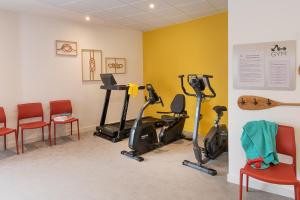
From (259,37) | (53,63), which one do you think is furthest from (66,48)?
(259,37)

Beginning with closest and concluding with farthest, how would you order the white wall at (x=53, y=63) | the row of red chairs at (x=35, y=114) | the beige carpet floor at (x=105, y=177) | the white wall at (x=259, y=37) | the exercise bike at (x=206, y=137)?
the white wall at (x=259, y=37) → the beige carpet floor at (x=105, y=177) → the exercise bike at (x=206, y=137) → the row of red chairs at (x=35, y=114) → the white wall at (x=53, y=63)

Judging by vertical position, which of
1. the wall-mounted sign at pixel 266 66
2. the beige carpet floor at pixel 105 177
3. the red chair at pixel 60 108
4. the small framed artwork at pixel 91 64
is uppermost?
the small framed artwork at pixel 91 64

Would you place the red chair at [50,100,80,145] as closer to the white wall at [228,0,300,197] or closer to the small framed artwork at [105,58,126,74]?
the small framed artwork at [105,58,126,74]

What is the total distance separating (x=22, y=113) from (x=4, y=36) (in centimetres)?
146

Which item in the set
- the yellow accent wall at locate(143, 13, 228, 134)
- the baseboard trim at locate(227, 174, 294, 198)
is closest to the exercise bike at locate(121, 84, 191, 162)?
the yellow accent wall at locate(143, 13, 228, 134)

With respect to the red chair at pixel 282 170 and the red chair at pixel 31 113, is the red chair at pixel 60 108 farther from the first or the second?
the red chair at pixel 282 170

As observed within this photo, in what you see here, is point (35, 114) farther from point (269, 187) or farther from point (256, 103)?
point (269, 187)

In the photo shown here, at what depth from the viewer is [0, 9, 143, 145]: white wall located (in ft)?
14.4

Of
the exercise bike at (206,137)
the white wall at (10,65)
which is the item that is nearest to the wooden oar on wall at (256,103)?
the exercise bike at (206,137)

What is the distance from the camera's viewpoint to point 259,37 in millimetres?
2586

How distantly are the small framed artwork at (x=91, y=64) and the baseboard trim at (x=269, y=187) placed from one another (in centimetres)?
386

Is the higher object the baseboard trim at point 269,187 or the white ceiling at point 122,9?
the white ceiling at point 122,9

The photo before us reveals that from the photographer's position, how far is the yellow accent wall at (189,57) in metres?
4.73

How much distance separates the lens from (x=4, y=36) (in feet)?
14.0
